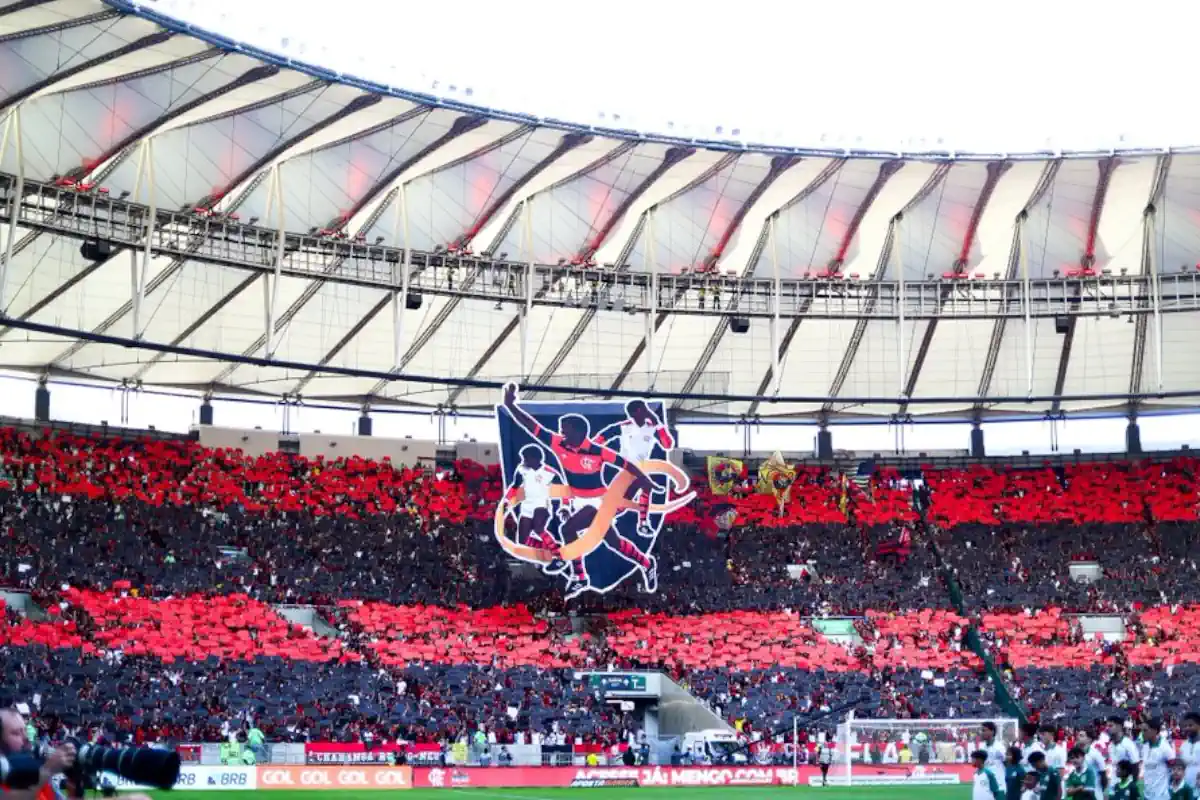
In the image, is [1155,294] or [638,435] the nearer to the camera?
[638,435]

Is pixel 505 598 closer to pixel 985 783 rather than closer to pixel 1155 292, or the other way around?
pixel 1155 292

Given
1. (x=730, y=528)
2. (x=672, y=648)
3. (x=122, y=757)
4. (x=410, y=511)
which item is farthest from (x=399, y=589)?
(x=122, y=757)

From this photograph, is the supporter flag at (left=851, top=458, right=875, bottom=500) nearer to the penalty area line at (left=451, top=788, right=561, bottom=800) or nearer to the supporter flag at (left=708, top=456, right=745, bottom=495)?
the supporter flag at (left=708, top=456, right=745, bottom=495)

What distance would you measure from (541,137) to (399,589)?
55.6ft

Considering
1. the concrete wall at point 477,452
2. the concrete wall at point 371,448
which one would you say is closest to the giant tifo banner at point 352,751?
the concrete wall at point 371,448

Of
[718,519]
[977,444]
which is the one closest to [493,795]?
[718,519]

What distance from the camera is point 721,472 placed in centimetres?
6044

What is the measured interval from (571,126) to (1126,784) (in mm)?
30313

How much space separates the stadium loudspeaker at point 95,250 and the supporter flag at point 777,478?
28.3 meters

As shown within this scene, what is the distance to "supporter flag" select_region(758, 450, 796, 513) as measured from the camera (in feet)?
202

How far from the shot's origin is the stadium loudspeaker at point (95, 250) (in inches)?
1741

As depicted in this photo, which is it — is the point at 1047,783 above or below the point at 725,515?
below

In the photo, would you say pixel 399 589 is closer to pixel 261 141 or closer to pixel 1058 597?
pixel 261 141

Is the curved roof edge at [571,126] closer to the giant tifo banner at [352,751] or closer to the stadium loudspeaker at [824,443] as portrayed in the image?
the giant tifo banner at [352,751]
